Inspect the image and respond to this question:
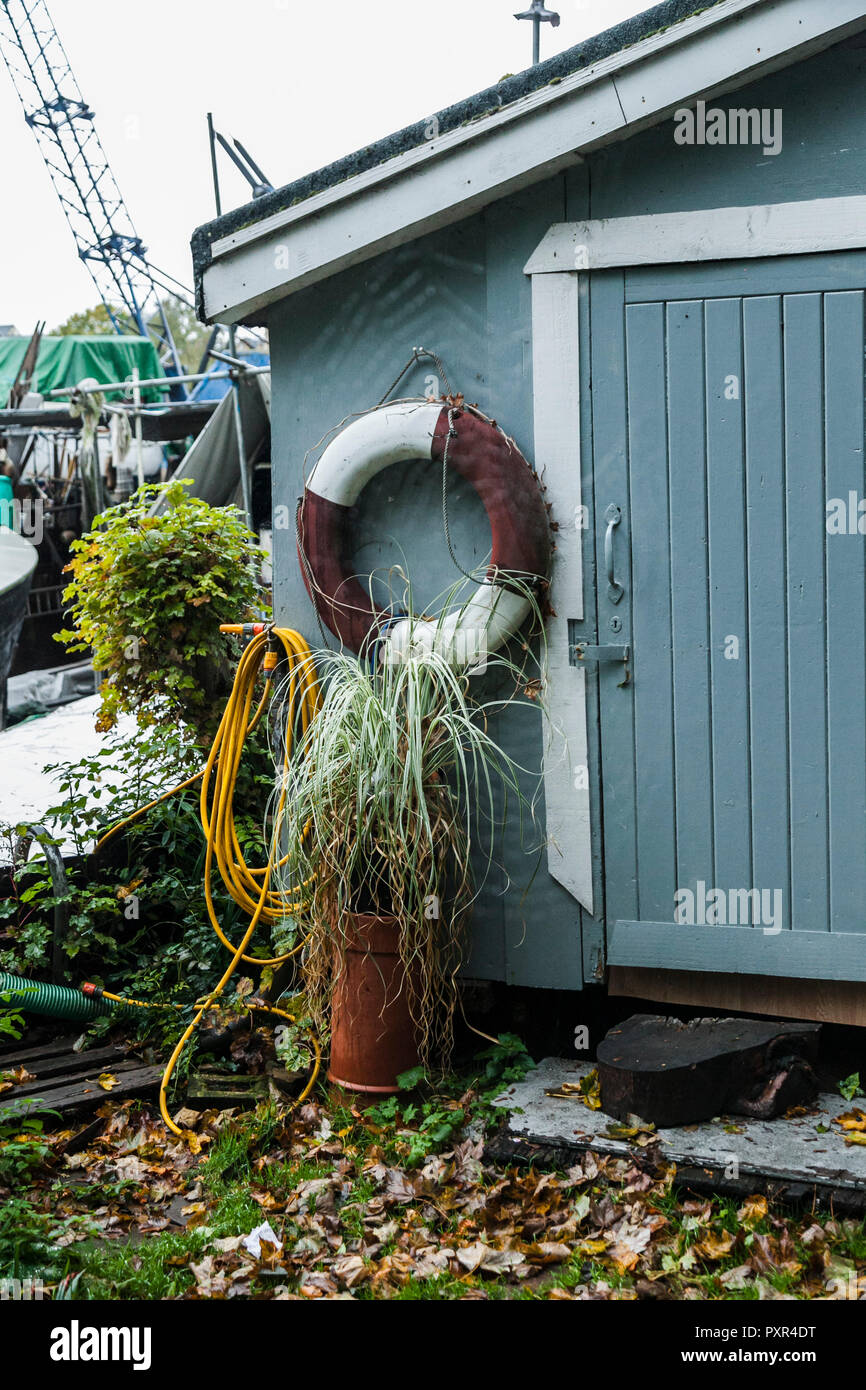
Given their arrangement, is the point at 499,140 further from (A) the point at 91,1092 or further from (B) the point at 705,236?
(A) the point at 91,1092

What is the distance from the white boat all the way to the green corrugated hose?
5.13m

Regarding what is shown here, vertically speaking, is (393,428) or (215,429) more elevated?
(215,429)

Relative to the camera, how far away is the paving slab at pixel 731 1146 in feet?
9.34

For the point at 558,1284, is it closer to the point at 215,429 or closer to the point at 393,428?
the point at 393,428

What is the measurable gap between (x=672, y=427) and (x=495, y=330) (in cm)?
64

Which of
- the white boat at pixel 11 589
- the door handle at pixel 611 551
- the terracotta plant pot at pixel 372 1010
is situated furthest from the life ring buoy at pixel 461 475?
the white boat at pixel 11 589

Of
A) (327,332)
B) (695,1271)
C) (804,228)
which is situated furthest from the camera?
(327,332)

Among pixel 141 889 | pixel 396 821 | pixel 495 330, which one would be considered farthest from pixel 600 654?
pixel 141 889

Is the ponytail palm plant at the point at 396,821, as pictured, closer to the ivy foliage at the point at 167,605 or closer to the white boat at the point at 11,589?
the ivy foliage at the point at 167,605

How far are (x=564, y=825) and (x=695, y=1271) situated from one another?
1337 millimetres

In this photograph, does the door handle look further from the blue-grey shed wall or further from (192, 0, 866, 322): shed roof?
(192, 0, 866, 322): shed roof

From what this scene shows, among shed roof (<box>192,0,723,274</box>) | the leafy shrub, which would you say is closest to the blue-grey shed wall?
shed roof (<box>192,0,723,274</box>)

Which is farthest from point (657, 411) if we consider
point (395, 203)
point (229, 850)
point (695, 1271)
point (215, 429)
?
point (215, 429)
